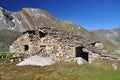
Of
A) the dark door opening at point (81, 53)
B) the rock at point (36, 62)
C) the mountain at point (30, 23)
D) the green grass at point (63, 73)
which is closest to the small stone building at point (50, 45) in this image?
the dark door opening at point (81, 53)

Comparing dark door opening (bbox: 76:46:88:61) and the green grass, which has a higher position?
dark door opening (bbox: 76:46:88:61)

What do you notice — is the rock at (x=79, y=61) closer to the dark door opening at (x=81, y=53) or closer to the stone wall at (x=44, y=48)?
the stone wall at (x=44, y=48)

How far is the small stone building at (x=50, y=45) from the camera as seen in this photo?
41250 mm

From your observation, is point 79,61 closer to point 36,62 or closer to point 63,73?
point 36,62

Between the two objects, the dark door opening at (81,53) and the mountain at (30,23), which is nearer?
the dark door opening at (81,53)

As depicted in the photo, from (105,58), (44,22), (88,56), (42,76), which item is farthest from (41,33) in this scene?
(44,22)

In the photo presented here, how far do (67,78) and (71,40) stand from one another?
1496 centimetres

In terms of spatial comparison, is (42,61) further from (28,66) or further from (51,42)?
(51,42)

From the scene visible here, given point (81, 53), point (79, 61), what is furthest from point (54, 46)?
point (79, 61)

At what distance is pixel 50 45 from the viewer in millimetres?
43719

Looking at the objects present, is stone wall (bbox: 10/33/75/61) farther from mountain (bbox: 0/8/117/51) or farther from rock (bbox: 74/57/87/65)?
mountain (bbox: 0/8/117/51)

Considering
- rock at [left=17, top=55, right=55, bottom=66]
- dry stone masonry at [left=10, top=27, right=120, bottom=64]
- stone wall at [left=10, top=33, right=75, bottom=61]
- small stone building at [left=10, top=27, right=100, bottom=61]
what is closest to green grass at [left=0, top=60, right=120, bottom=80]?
rock at [left=17, top=55, right=55, bottom=66]

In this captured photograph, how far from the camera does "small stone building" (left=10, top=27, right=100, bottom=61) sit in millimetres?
41250

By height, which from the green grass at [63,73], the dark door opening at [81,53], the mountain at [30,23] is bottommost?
the green grass at [63,73]
